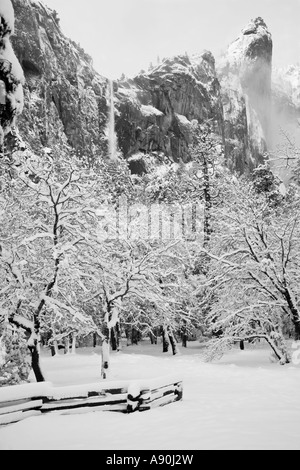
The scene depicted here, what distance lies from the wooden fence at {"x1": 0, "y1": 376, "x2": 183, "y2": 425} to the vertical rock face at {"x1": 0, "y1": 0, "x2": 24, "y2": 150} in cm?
580

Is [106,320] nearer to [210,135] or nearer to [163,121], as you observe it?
[210,135]

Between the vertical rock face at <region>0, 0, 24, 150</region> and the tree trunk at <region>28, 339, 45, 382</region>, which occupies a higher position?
the vertical rock face at <region>0, 0, 24, 150</region>

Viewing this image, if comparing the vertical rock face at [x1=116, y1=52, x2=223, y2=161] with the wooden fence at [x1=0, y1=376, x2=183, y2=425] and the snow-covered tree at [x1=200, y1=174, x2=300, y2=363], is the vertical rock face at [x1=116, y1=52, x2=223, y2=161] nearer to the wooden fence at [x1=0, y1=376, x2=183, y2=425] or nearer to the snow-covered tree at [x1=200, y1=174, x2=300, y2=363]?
the snow-covered tree at [x1=200, y1=174, x2=300, y2=363]

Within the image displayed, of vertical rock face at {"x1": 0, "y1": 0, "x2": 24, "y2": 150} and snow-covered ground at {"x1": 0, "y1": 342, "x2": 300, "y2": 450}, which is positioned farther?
vertical rock face at {"x1": 0, "y1": 0, "x2": 24, "y2": 150}

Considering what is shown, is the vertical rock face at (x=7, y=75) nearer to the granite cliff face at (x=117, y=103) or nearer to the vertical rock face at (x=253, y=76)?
the granite cliff face at (x=117, y=103)

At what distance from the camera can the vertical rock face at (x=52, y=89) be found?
75688 millimetres

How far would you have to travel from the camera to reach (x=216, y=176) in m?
26.5

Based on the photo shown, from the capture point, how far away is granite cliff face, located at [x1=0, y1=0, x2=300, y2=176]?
78.6m

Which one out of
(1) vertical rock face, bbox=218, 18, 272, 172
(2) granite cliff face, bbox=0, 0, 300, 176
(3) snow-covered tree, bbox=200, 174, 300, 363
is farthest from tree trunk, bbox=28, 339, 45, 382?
(1) vertical rock face, bbox=218, 18, 272, 172

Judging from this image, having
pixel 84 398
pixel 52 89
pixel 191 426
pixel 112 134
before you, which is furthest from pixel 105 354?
pixel 112 134

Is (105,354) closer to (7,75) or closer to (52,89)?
(7,75)

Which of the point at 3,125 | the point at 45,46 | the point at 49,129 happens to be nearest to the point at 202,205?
the point at 3,125

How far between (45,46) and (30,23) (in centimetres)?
543
